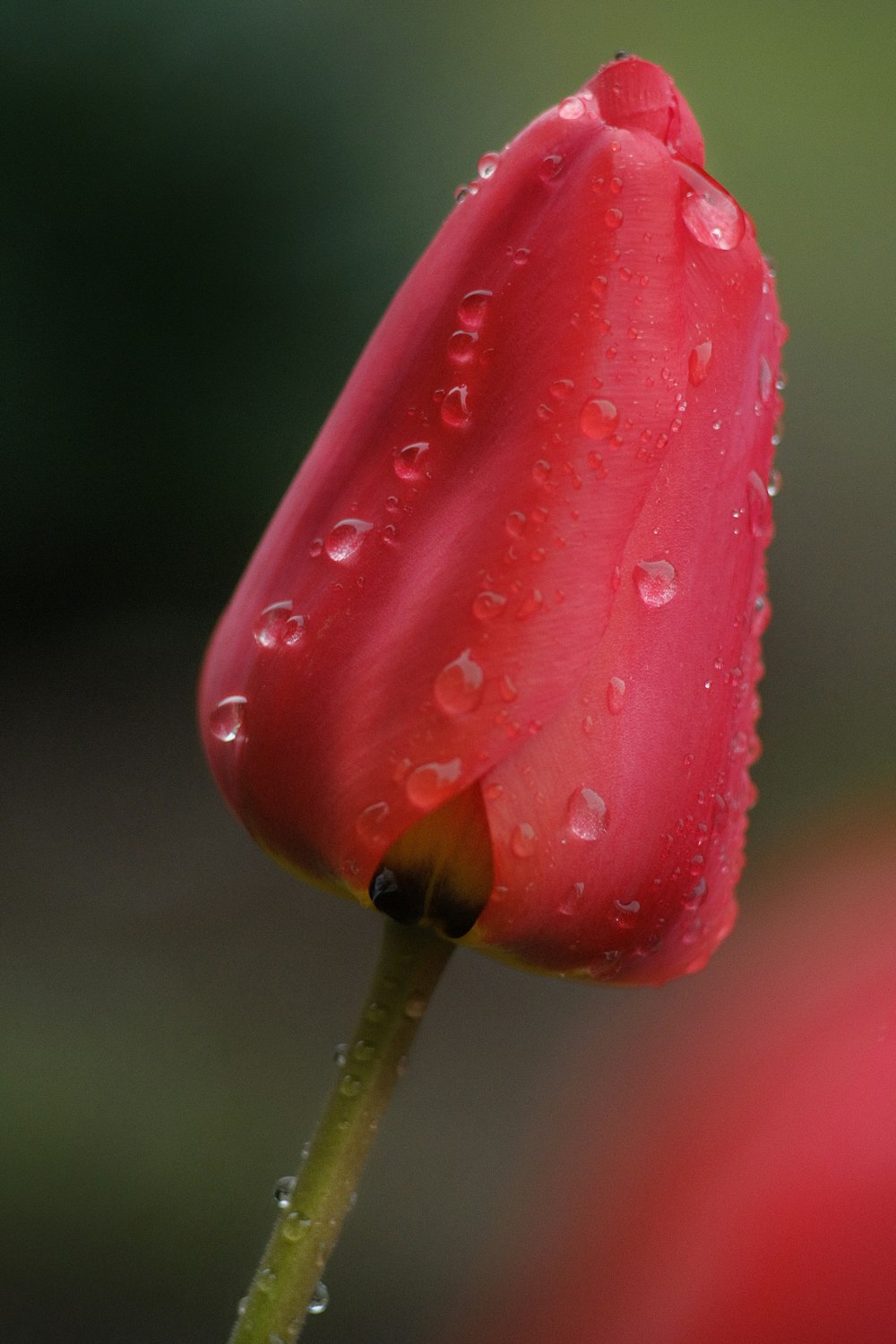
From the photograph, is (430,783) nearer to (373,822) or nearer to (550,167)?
(373,822)

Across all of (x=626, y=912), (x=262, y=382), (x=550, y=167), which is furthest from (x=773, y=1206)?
(x=262, y=382)

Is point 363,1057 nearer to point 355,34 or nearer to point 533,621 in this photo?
point 533,621

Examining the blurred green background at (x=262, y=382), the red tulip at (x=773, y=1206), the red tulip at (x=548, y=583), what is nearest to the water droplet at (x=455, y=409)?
the red tulip at (x=548, y=583)

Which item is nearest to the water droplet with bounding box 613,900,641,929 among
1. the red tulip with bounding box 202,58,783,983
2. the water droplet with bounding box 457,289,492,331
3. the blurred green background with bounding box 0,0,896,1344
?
the red tulip with bounding box 202,58,783,983

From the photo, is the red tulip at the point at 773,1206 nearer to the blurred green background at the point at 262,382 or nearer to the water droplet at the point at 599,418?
the water droplet at the point at 599,418

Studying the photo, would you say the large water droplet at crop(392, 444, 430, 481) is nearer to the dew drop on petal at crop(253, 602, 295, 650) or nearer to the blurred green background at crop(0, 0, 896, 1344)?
the dew drop on petal at crop(253, 602, 295, 650)

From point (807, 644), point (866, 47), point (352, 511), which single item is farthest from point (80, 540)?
point (352, 511)

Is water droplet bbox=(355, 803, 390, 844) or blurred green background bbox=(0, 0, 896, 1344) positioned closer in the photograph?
water droplet bbox=(355, 803, 390, 844)
